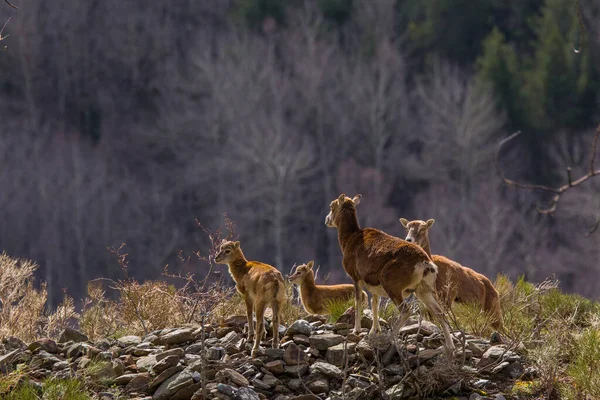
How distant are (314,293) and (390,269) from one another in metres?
2.99

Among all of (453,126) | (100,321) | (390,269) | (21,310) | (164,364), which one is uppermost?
(390,269)

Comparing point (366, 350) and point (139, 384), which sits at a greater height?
point (366, 350)

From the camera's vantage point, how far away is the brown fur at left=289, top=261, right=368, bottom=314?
12906 millimetres

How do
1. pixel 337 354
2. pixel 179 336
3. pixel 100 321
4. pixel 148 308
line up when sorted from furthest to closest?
1. pixel 100 321
2. pixel 148 308
3. pixel 179 336
4. pixel 337 354

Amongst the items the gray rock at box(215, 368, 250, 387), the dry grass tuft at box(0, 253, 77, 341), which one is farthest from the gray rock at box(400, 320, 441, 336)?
the dry grass tuft at box(0, 253, 77, 341)

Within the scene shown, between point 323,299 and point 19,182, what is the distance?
51.1 meters

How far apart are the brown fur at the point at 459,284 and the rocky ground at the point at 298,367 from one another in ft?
2.86

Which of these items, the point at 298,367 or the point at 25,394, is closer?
the point at 298,367

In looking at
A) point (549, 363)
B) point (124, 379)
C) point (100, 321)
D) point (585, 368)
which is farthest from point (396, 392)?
point (100, 321)

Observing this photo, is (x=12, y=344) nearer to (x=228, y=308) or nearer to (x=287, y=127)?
(x=228, y=308)

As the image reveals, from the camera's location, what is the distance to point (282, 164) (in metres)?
60.1

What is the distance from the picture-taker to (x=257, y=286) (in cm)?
1070

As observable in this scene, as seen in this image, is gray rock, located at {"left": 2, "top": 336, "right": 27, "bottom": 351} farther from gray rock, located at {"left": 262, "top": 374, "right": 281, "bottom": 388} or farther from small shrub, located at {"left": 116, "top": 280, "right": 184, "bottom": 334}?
gray rock, located at {"left": 262, "top": 374, "right": 281, "bottom": 388}

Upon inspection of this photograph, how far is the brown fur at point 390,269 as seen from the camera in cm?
1004
